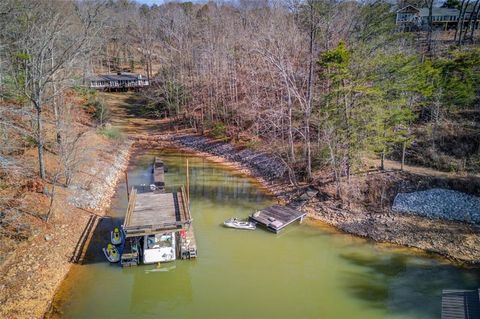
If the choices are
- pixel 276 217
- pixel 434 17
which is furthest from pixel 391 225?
pixel 434 17

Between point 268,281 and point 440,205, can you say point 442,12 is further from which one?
point 268,281

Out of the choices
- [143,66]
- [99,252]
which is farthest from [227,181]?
[143,66]

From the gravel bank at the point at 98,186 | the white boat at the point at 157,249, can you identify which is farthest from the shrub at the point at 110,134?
the white boat at the point at 157,249

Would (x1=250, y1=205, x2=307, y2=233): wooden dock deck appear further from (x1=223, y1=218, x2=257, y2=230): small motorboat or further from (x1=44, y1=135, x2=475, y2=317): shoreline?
(x1=44, y1=135, x2=475, y2=317): shoreline

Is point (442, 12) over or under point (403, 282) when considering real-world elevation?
over

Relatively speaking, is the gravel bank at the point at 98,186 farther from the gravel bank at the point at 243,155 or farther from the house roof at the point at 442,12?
the house roof at the point at 442,12

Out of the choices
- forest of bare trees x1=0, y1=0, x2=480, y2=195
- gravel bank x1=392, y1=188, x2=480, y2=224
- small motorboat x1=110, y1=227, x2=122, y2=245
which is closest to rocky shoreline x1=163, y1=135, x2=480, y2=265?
gravel bank x1=392, y1=188, x2=480, y2=224

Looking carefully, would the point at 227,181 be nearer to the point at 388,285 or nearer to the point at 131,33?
the point at 388,285
